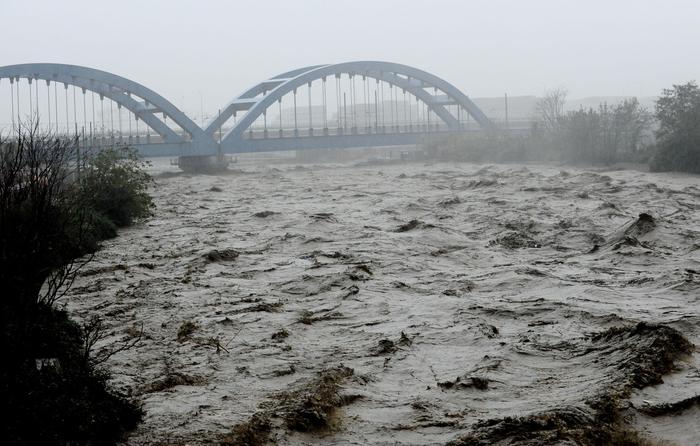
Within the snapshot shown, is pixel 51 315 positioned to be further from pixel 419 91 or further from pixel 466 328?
pixel 419 91

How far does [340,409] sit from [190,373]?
217 centimetres

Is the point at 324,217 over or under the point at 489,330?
over

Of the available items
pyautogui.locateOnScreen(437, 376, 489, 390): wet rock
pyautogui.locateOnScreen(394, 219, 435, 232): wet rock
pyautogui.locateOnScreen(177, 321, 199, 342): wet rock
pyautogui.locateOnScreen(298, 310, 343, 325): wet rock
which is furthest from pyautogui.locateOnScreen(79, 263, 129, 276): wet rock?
pyautogui.locateOnScreen(437, 376, 489, 390): wet rock

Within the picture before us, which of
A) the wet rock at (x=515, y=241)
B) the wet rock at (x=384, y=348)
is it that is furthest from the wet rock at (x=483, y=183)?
the wet rock at (x=384, y=348)

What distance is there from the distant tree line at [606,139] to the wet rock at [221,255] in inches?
987

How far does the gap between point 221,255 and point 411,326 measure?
25.2 ft

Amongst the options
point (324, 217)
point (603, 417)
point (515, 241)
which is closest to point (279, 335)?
point (603, 417)

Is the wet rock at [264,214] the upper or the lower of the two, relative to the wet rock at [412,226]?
upper

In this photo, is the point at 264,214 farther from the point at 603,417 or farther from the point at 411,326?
the point at 603,417

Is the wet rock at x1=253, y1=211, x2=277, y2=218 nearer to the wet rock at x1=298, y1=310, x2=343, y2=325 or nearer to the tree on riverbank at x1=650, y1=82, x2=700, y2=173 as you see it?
the wet rock at x1=298, y1=310, x2=343, y2=325

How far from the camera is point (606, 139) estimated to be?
48406mm

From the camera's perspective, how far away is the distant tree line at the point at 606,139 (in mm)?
39237

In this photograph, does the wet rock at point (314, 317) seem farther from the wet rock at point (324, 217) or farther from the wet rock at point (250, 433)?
the wet rock at point (324, 217)

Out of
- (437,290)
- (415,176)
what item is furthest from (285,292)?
(415,176)
